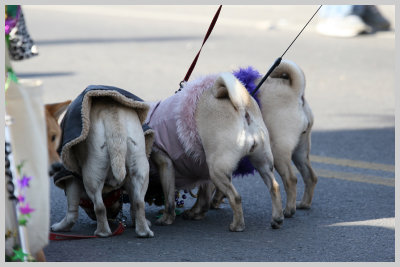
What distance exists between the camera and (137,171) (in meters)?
4.66

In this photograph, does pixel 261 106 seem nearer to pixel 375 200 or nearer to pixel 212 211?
pixel 212 211

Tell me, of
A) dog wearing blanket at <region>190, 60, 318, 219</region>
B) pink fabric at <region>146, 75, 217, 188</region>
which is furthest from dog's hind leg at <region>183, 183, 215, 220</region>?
pink fabric at <region>146, 75, 217, 188</region>

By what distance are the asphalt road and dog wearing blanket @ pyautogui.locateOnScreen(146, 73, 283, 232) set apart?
0.92 feet

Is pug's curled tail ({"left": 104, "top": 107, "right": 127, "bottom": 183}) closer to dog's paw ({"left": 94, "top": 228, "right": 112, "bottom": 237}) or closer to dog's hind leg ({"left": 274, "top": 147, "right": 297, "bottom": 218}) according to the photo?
dog's paw ({"left": 94, "top": 228, "right": 112, "bottom": 237})

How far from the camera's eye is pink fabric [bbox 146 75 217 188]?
4.95 metres

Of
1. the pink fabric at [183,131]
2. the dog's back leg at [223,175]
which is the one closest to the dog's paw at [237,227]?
the dog's back leg at [223,175]

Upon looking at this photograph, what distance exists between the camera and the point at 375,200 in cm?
575

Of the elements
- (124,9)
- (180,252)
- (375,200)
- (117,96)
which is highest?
(117,96)

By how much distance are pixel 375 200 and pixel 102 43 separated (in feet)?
30.6

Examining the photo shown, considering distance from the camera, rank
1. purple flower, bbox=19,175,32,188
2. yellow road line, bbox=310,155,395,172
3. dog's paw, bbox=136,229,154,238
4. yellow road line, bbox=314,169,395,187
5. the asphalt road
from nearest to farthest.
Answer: purple flower, bbox=19,175,32,188 → the asphalt road → dog's paw, bbox=136,229,154,238 → yellow road line, bbox=314,169,395,187 → yellow road line, bbox=310,155,395,172

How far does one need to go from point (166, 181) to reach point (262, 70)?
607cm

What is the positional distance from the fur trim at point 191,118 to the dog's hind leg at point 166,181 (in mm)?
186

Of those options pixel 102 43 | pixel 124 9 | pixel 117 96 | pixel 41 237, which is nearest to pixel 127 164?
pixel 117 96

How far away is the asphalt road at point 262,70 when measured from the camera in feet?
15.1
